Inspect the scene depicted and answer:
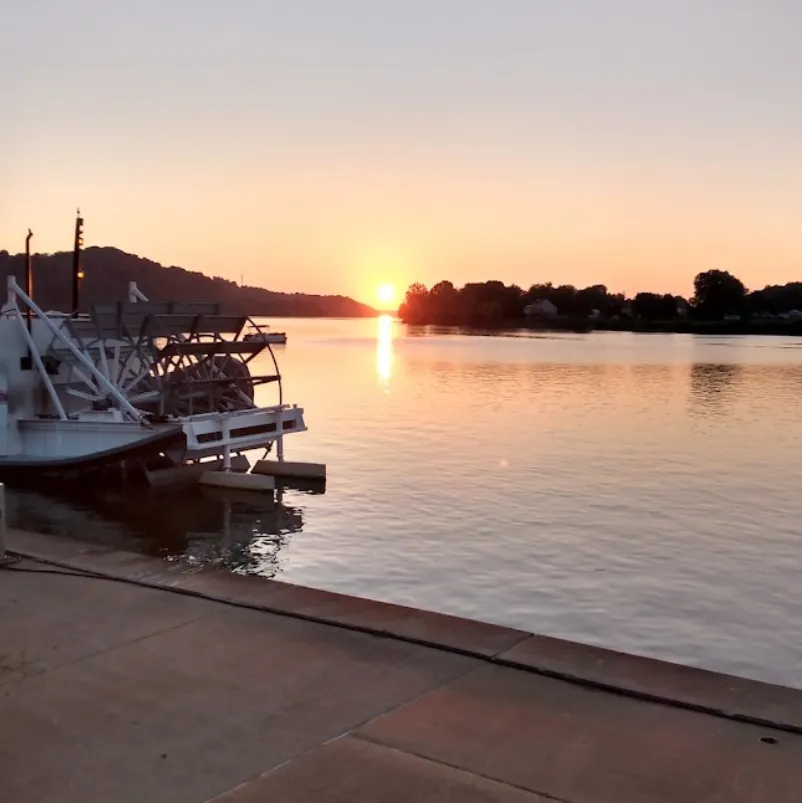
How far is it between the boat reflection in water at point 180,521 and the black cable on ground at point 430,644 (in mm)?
5294

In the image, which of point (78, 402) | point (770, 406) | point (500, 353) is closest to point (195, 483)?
point (78, 402)

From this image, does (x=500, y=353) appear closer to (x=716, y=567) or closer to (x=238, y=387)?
(x=238, y=387)

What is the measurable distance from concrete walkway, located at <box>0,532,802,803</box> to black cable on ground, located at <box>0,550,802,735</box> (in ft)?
0.04

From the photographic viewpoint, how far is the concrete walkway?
4.14 metres

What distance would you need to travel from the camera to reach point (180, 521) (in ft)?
54.6

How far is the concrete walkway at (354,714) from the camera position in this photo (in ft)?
13.6

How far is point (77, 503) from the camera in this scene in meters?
18.3

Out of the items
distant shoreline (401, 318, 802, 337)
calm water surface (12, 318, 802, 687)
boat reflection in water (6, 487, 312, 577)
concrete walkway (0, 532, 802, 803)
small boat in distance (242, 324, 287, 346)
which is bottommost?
boat reflection in water (6, 487, 312, 577)

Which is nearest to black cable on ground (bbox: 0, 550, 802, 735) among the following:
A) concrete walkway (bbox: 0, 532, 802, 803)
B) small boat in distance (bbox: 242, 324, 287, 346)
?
concrete walkway (bbox: 0, 532, 802, 803)

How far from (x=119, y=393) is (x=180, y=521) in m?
3.56

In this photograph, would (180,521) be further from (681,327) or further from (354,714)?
(681,327)

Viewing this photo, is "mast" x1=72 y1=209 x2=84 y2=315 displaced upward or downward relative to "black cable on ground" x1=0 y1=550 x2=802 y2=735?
upward

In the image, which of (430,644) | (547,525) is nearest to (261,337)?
(547,525)

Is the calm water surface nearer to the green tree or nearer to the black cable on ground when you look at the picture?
the black cable on ground
